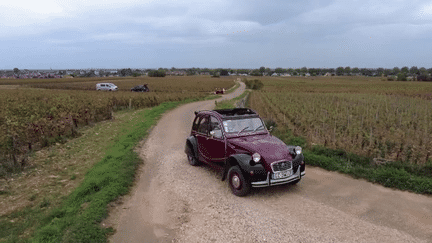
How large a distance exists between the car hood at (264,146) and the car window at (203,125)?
124cm

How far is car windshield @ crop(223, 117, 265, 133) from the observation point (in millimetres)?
8164

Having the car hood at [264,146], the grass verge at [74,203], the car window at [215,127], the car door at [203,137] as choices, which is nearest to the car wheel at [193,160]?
the car door at [203,137]

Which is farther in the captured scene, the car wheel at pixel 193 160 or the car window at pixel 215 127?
the car wheel at pixel 193 160

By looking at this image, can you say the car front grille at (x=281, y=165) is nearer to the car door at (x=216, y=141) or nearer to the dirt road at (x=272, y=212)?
the dirt road at (x=272, y=212)

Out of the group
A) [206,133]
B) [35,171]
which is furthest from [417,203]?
[35,171]

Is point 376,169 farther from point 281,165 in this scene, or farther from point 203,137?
point 203,137

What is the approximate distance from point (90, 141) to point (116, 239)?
1035 cm

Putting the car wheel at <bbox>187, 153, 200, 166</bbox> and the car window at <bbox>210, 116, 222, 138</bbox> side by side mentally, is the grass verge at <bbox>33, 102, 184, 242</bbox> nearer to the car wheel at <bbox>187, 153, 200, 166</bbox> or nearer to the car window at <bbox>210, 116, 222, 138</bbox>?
the car wheel at <bbox>187, 153, 200, 166</bbox>

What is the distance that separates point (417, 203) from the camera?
651 cm

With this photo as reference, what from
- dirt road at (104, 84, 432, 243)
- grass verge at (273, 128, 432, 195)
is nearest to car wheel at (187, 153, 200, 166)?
dirt road at (104, 84, 432, 243)

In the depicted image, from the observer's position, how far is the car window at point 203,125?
889 cm

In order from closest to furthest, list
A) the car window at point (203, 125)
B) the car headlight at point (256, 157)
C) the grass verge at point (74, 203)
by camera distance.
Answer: the grass verge at point (74, 203) → the car headlight at point (256, 157) → the car window at point (203, 125)

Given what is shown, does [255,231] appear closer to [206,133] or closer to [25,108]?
[206,133]

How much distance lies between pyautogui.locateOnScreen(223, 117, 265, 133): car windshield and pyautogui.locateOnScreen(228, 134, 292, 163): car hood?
320 millimetres
